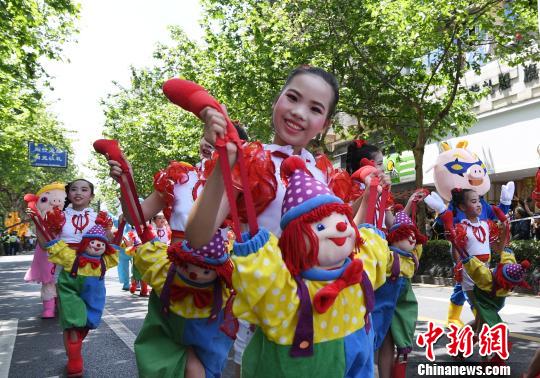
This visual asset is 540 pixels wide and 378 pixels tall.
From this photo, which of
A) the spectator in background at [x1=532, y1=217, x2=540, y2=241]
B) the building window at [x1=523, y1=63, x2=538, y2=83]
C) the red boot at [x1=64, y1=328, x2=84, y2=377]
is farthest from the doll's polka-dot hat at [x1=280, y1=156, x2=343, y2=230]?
the building window at [x1=523, y1=63, x2=538, y2=83]

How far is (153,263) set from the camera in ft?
10.1

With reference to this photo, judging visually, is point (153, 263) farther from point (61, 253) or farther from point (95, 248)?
point (61, 253)

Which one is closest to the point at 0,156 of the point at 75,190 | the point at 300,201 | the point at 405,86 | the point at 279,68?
the point at 279,68

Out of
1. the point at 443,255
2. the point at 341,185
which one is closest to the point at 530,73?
the point at 443,255

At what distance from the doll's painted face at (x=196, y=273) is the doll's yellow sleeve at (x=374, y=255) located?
3.05 ft

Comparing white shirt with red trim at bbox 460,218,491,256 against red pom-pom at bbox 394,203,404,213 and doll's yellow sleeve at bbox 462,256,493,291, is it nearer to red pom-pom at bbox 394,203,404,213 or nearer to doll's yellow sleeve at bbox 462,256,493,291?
doll's yellow sleeve at bbox 462,256,493,291

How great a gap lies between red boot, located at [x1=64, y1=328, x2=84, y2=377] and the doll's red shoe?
8.46 ft

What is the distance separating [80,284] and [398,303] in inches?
110

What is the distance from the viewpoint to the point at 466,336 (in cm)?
496

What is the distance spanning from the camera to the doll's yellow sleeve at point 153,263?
304cm

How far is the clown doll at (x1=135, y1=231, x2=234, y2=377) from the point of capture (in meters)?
2.90

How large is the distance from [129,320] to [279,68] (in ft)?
30.1

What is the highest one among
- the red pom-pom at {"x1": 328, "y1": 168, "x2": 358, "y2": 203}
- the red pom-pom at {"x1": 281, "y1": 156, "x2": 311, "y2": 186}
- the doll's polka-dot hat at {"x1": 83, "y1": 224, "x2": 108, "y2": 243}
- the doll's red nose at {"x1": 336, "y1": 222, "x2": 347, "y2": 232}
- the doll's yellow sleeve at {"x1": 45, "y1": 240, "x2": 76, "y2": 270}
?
the red pom-pom at {"x1": 281, "y1": 156, "x2": 311, "y2": 186}

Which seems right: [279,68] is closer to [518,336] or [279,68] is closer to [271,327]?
[518,336]
